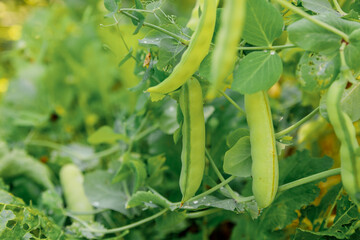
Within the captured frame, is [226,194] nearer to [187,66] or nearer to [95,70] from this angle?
[187,66]

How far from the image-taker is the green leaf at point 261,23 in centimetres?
24

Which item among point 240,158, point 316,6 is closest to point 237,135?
point 240,158

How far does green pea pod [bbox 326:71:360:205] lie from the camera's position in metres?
0.21

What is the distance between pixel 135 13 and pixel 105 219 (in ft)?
0.94

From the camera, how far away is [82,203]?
1.53 ft

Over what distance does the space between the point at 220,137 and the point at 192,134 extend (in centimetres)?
20

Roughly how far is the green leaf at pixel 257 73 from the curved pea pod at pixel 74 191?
303 mm

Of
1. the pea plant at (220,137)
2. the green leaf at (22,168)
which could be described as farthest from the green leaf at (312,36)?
the green leaf at (22,168)

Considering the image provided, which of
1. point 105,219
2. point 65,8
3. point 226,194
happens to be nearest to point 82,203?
point 105,219

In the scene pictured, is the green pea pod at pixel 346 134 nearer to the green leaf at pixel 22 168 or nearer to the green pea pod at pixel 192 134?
the green pea pod at pixel 192 134

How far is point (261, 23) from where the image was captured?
25cm

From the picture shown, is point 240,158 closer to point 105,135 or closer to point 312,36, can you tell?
point 312,36

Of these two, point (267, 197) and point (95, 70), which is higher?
point (267, 197)

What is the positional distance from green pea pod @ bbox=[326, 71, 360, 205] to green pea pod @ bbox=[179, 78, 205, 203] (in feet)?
0.33
